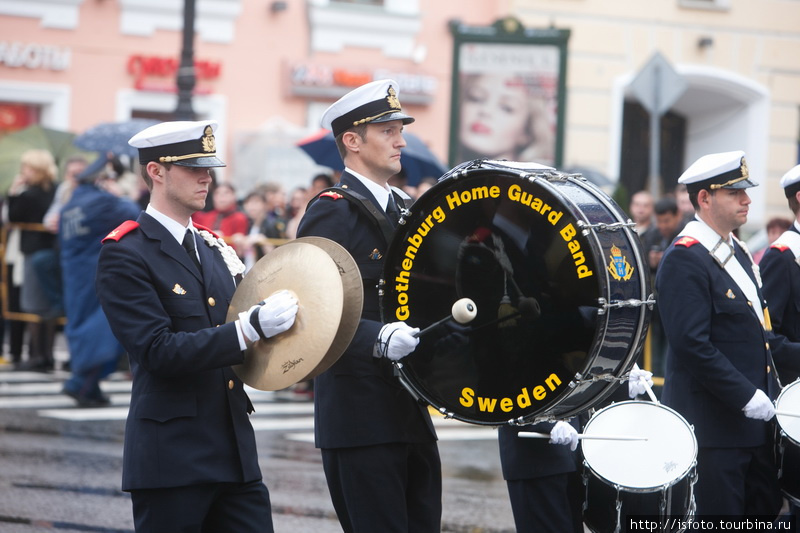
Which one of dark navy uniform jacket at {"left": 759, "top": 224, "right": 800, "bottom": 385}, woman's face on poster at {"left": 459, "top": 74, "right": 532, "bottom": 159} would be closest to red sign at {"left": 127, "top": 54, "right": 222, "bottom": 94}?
woman's face on poster at {"left": 459, "top": 74, "right": 532, "bottom": 159}

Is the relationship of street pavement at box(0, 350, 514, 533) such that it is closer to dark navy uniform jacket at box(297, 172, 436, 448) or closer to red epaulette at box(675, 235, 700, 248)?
red epaulette at box(675, 235, 700, 248)

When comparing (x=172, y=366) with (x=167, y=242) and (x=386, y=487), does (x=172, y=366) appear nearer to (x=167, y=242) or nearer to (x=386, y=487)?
(x=167, y=242)

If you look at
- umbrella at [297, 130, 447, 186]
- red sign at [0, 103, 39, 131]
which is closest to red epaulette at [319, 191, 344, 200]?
umbrella at [297, 130, 447, 186]

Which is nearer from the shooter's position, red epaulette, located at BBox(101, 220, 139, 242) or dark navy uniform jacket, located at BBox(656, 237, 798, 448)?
red epaulette, located at BBox(101, 220, 139, 242)

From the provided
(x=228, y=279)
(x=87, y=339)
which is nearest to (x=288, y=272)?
(x=228, y=279)

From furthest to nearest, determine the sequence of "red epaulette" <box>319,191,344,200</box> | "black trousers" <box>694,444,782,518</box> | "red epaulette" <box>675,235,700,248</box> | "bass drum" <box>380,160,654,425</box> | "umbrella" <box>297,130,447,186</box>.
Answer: "umbrella" <box>297,130,447,186</box> → "red epaulette" <box>675,235,700,248</box> → "black trousers" <box>694,444,782,518</box> → "red epaulette" <box>319,191,344,200</box> → "bass drum" <box>380,160,654,425</box>

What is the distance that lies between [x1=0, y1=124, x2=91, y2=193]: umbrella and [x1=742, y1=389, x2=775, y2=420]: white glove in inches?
469

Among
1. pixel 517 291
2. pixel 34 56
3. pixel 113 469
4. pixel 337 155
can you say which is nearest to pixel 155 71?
pixel 34 56

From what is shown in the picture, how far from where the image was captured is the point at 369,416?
479 centimetres

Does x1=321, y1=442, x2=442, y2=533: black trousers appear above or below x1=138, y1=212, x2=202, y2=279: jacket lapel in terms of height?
below

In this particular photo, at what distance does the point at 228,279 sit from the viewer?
4.84 metres

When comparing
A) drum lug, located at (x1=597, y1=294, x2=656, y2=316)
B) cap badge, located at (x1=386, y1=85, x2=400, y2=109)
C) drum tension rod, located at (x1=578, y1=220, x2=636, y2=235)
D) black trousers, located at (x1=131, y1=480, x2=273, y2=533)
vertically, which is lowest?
black trousers, located at (x1=131, y1=480, x2=273, y2=533)

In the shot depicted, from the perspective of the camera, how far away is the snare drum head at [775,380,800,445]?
18.7ft

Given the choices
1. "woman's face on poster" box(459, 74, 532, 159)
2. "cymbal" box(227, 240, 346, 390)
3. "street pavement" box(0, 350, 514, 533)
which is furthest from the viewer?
"woman's face on poster" box(459, 74, 532, 159)
